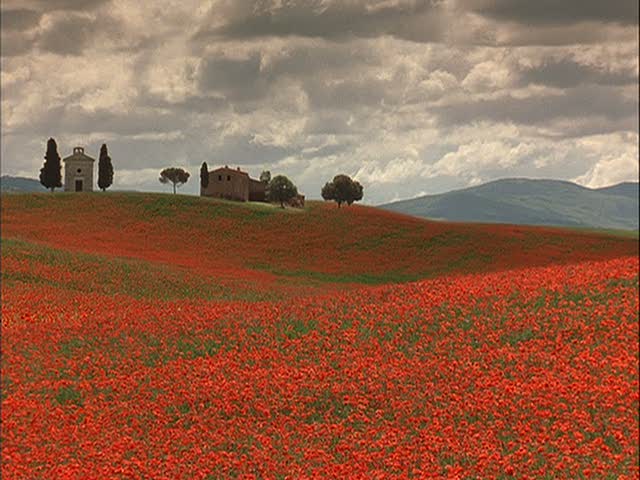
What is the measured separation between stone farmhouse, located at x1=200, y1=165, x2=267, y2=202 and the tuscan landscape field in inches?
2562

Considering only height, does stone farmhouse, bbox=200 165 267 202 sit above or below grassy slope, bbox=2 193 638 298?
above

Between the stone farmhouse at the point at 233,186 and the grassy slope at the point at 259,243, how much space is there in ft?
50.2

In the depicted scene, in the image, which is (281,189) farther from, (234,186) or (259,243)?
(259,243)

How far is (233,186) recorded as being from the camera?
111 meters

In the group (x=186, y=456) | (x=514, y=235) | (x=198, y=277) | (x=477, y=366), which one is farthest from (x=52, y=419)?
(x=514, y=235)

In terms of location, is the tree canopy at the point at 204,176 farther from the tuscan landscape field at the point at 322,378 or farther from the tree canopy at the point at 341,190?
the tuscan landscape field at the point at 322,378

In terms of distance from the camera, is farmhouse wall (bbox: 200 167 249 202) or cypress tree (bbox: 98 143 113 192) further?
cypress tree (bbox: 98 143 113 192)

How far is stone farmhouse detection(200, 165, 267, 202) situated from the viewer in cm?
11094

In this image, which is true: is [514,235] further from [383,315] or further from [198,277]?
[383,315]

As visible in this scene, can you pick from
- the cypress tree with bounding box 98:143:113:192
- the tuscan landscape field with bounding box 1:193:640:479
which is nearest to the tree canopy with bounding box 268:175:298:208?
the cypress tree with bounding box 98:143:113:192

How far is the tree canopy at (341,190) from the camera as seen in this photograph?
105875 mm

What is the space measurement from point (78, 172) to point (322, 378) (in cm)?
10181

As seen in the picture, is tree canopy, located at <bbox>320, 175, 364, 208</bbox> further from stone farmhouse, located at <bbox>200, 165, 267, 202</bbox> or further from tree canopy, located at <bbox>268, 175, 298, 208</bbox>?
stone farmhouse, located at <bbox>200, 165, 267, 202</bbox>

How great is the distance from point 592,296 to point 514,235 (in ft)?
158
